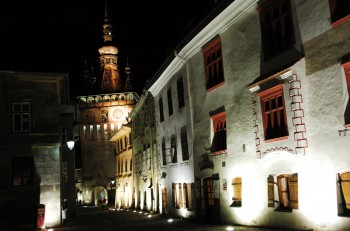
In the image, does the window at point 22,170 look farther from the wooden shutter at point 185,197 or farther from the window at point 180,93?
the window at point 180,93

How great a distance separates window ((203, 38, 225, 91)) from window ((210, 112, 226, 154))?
146 cm

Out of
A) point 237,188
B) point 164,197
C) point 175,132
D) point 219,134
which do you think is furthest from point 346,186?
point 164,197

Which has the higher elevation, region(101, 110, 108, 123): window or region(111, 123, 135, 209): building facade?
region(101, 110, 108, 123): window

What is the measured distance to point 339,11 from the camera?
11945 millimetres

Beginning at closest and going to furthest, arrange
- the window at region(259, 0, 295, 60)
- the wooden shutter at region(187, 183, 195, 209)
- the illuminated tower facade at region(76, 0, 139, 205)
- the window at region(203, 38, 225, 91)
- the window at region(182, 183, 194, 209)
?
the window at region(259, 0, 295, 60) → the window at region(203, 38, 225, 91) → the wooden shutter at region(187, 183, 195, 209) → the window at region(182, 183, 194, 209) → the illuminated tower facade at region(76, 0, 139, 205)

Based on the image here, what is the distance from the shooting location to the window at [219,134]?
752 inches

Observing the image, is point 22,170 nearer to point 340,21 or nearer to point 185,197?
point 185,197

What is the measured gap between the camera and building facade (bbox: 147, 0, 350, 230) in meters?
12.2

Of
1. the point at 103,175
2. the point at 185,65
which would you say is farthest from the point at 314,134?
the point at 103,175

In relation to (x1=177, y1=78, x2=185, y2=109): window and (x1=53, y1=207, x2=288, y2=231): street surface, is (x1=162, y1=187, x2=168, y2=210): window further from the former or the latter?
(x1=177, y1=78, x2=185, y2=109): window

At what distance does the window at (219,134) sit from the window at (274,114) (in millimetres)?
3471

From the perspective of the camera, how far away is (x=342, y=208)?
11.9 m

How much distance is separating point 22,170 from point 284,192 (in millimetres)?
13558

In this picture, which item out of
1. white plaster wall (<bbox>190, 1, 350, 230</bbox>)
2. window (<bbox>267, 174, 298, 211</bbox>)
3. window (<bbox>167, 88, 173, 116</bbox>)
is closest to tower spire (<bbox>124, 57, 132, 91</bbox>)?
window (<bbox>167, 88, 173, 116</bbox>)
